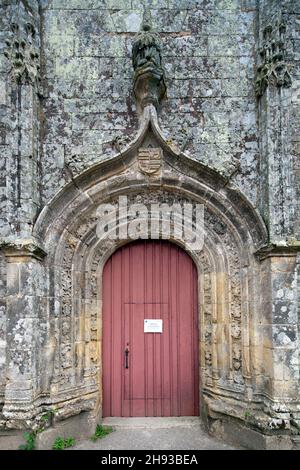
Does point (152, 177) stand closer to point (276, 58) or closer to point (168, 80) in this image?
point (168, 80)

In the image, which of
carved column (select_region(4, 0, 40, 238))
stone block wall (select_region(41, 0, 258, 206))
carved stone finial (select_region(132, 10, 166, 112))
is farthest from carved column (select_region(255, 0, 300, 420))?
carved column (select_region(4, 0, 40, 238))

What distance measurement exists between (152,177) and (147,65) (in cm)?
117

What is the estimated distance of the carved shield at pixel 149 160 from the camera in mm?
3883

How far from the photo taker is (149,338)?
417 cm

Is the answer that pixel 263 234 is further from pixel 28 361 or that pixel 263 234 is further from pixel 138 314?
pixel 28 361

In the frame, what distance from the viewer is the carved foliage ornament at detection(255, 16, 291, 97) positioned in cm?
376

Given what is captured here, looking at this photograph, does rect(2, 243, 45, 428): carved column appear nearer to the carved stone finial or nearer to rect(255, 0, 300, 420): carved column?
the carved stone finial

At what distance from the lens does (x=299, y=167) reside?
3828 mm

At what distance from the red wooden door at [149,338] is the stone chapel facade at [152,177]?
0.19m

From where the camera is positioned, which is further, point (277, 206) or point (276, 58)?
point (276, 58)

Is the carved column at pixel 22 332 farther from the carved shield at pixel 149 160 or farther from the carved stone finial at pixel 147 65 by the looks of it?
the carved stone finial at pixel 147 65

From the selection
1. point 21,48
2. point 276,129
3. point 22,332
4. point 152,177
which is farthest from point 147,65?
point 22,332

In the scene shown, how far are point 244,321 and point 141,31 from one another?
11.0ft

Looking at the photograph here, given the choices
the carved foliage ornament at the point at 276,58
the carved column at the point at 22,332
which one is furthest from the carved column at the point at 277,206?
the carved column at the point at 22,332
